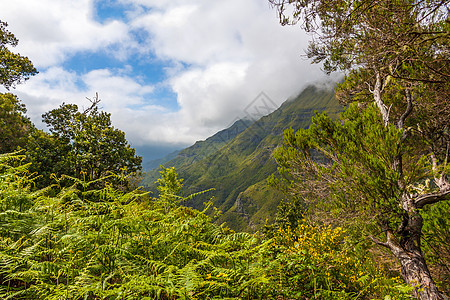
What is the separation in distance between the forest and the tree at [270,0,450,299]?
0.04m

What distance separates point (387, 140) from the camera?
17.5 ft

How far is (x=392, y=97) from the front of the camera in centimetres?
801

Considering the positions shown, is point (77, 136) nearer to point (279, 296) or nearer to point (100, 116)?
point (100, 116)

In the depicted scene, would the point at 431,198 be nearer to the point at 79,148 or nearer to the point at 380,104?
the point at 380,104

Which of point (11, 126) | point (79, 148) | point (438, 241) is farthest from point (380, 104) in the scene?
point (11, 126)

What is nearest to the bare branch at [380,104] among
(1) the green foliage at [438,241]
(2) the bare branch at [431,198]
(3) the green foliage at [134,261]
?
(2) the bare branch at [431,198]

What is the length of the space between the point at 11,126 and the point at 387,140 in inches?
878

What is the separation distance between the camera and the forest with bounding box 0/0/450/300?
1877mm

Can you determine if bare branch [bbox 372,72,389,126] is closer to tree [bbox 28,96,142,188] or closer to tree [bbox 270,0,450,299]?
tree [bbox 270,0,450,299]

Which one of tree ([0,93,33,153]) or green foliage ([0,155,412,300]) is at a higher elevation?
tree ([0,93,33,153])

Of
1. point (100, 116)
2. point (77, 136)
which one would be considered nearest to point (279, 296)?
point (77, 136)

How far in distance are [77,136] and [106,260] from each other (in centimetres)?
1495

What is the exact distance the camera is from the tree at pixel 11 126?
14.6m

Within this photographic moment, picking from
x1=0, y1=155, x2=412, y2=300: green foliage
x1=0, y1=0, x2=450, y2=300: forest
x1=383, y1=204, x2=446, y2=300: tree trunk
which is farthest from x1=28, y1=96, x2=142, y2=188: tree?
x1=383, y1=204, x2=446, y2=300: tree trunk
